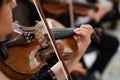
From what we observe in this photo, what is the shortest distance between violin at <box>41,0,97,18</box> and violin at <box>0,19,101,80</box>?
0.72 metres

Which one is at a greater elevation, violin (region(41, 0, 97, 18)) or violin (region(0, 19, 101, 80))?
violin (region(0, 19, 101, 80))

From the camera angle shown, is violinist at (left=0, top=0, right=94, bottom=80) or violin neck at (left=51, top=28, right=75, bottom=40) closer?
violinist at (left=0, top=0, right=94, bottom=80)

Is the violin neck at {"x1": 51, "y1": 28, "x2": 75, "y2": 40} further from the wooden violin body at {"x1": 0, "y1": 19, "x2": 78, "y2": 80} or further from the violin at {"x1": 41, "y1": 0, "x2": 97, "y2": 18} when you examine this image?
the violin at {"x1": 41, "y1": 0, "x2": 97, "y2": 18}

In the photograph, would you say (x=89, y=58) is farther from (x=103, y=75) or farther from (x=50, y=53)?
(x=50, y=53)

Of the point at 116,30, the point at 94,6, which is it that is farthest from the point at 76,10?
the point at 116,30

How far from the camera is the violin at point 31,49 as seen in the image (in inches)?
Answer: 36.8

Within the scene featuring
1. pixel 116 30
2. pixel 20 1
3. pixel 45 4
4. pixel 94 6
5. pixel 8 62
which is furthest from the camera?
pixel 116 30

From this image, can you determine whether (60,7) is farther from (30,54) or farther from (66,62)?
(30,54)

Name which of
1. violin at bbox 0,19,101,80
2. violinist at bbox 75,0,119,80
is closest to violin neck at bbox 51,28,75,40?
violin at bbox 0,19,101,80

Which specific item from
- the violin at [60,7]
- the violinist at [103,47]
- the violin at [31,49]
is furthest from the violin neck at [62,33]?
Answer: the violinist at [103,47]

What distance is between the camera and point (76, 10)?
2.10 metres

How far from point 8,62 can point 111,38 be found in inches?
54.1

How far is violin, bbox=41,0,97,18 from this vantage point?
1.89 meters

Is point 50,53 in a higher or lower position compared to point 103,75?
higher
